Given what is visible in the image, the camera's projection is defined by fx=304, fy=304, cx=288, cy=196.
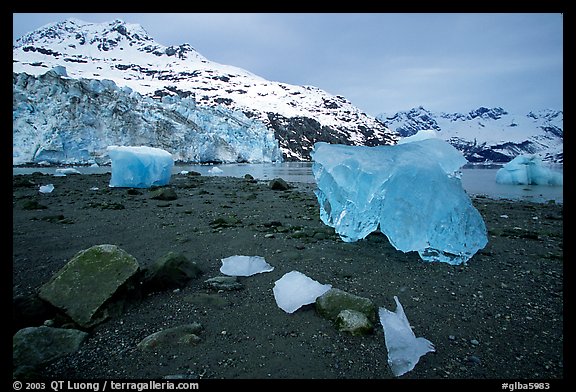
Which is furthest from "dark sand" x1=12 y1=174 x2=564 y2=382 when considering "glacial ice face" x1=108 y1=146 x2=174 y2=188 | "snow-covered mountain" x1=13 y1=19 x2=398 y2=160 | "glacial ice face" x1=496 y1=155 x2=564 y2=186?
"snow-covered mountain" x1=13 y1=19 x2=398 y2=160

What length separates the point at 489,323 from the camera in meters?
2.27

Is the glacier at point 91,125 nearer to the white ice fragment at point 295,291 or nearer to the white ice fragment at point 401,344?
the white ice fragment at point 295,291

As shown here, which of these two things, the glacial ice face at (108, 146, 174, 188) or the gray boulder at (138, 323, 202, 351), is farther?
the glacial ice face at (108, 146, 174, 188)

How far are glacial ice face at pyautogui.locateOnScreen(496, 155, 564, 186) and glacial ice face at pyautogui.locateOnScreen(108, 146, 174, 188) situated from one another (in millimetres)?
18932

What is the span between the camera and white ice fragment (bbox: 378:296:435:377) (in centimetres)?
179

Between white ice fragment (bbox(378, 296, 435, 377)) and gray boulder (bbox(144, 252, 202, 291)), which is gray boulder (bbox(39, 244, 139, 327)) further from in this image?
white ice fragment (bbox(378, 296, 435, 377))

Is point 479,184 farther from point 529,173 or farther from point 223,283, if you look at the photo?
point 223,283

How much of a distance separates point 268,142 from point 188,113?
38.8 ft

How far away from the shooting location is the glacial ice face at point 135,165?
1017cm

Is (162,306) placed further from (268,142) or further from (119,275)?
(268,142)

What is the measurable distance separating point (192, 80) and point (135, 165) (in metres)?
140

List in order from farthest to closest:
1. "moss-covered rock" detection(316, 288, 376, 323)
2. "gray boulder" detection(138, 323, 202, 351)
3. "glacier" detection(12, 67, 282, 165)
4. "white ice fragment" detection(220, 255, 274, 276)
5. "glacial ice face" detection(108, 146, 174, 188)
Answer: "glacier" detection(12, 67, 282, 165)
"glacial ice face" detection(108, 146, 174, 188)
"white ice fragment" detection(220, 255, 274, 276)
"moss-covered rock" detection(316, 288, 376, 323)
"gray boulder" detection(138, 323, 202, 351)

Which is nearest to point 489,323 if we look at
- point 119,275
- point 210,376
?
point 210,376
